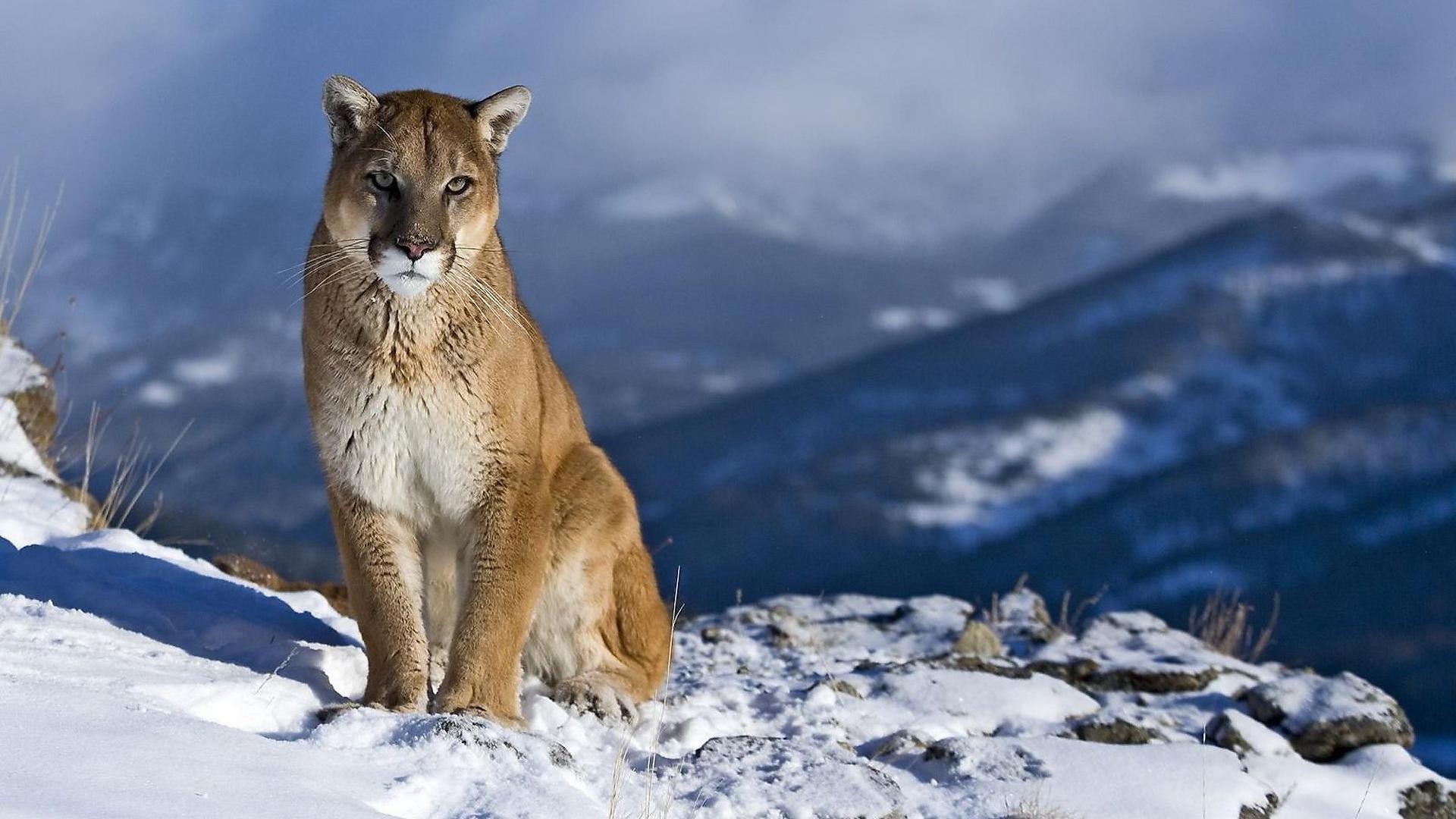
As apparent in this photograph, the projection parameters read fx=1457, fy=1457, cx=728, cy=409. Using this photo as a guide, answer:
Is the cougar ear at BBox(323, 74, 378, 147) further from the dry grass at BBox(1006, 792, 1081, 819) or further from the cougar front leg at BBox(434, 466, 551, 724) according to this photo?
the dry grass at BBox(1006, 792, 1081, 819)

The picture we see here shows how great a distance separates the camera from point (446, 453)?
6418 mm

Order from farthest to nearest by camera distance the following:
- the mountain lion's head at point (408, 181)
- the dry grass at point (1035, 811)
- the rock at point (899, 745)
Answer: the rock at point (899, 745) → the mountain lion's head at point (408, 181) → the dry grass at point (1035, 811)

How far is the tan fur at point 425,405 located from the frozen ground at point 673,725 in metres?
0.51

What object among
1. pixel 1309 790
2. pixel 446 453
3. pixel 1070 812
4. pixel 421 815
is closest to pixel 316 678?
pixel 446 453

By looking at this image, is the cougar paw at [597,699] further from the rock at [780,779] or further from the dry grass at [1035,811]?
the dry grass at [1035,811]

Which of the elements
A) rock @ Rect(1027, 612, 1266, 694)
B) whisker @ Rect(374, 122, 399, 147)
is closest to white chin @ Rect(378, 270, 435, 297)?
whisker @ Rect(374, 122, 399, 147)

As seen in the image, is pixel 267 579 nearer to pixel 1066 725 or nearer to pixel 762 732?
pixel 762 732

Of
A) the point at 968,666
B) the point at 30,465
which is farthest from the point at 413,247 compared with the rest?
the point at 30,465

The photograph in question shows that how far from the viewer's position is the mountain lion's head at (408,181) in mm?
6258

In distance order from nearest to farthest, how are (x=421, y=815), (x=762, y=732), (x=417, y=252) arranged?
(x=421, y=815) → (x=417, y=252) → (x=762, y=732)

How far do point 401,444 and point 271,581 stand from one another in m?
4.21

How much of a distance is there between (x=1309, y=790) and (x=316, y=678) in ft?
17.0

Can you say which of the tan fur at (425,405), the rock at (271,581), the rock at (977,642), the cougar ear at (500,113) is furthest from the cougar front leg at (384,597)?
the rock at (977,642)

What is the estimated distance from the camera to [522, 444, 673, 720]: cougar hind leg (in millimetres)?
7059
